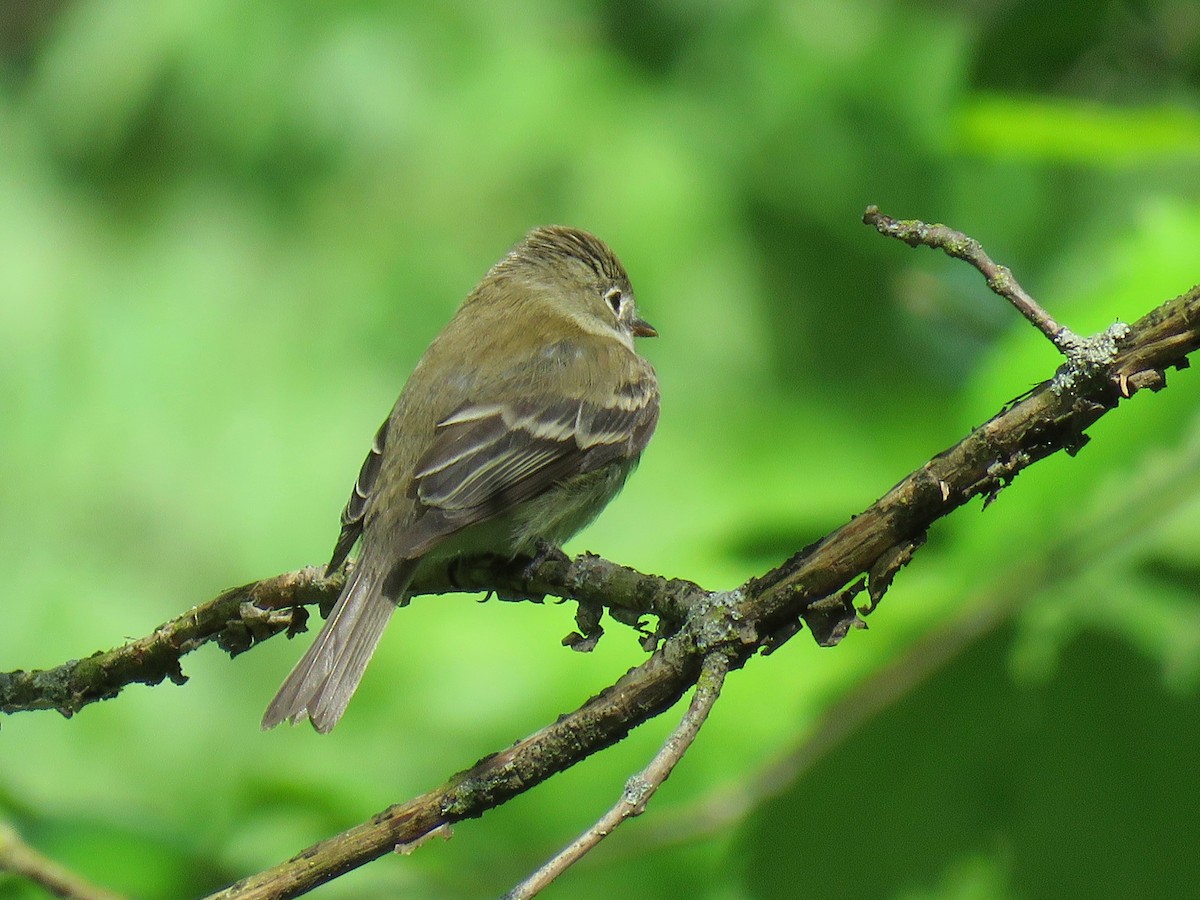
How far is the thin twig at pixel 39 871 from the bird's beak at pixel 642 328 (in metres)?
3.23

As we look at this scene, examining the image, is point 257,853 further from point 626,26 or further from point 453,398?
point 626,26

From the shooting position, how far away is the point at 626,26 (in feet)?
19.4

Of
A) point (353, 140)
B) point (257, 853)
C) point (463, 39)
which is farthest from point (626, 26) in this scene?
point (257, 853)

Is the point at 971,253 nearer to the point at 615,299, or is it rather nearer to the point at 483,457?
the point at 483,457

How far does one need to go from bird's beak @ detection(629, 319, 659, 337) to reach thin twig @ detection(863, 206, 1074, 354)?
3216mm

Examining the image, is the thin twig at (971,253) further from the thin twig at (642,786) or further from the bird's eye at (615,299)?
the bird's eye at (615,299)

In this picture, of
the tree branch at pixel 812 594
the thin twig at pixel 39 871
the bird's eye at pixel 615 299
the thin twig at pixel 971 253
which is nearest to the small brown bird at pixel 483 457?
the bird's eye at pixel 615 299

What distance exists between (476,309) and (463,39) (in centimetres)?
183

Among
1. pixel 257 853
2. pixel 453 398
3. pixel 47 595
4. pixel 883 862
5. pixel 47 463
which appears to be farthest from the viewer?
pixel 47 463

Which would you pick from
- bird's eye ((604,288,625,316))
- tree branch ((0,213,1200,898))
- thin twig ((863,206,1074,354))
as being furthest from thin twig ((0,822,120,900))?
bird's eye ((604,288,625,316))

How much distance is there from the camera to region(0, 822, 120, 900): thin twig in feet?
7.60

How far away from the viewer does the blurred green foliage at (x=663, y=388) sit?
2.97 metres

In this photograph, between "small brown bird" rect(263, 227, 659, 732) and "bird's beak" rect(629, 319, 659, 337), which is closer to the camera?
"small brown bird" rect(263, 227, 659, 732)

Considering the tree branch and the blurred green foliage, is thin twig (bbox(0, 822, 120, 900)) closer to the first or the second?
the blurred green foliage
